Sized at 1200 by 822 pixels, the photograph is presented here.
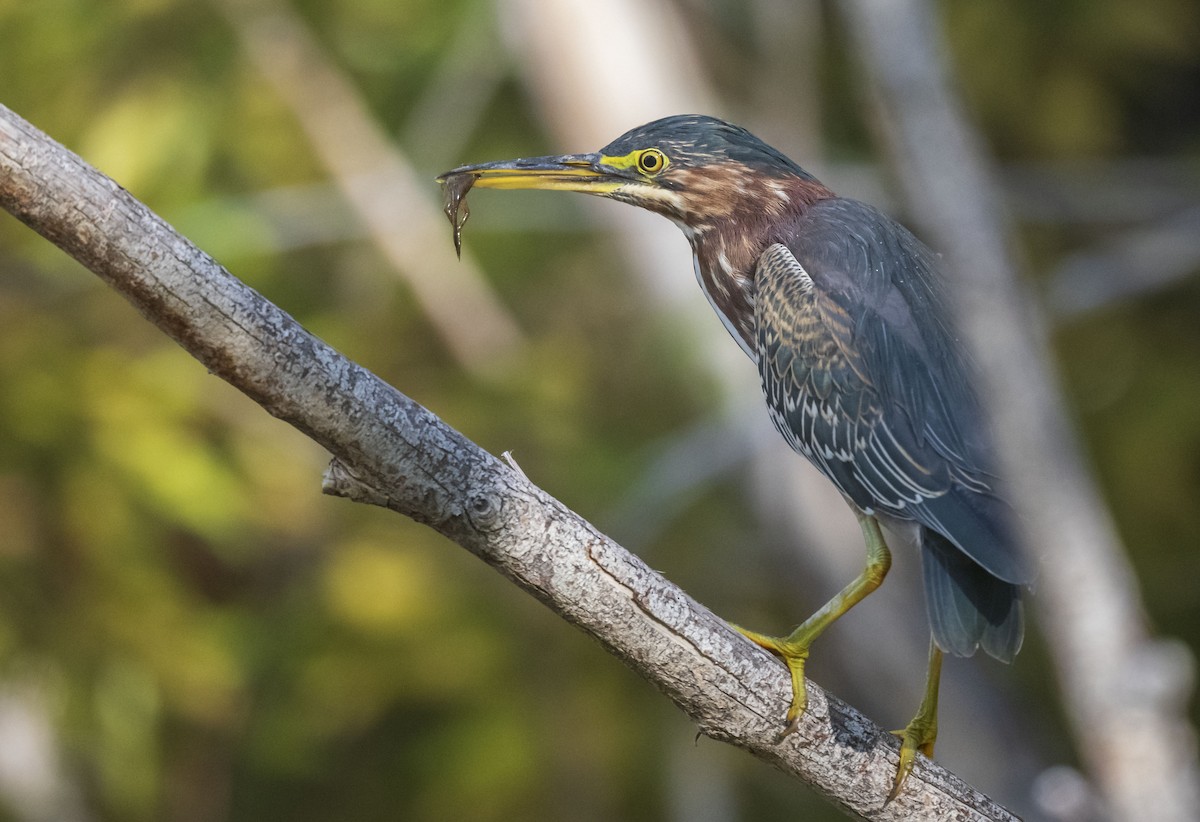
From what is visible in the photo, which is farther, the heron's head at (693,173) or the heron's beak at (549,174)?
the heron's head at (693,173)

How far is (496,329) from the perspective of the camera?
7621mm

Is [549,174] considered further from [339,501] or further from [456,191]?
[339,501]

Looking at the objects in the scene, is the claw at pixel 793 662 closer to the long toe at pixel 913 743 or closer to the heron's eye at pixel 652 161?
the long toe at pixel 913 743

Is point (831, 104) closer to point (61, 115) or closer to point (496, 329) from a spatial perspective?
point (496, 329)

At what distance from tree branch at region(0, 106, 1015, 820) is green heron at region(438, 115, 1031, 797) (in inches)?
3.2

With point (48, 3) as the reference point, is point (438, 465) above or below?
below

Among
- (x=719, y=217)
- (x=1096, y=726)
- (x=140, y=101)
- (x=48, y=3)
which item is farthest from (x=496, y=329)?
(x=1096, y=726)

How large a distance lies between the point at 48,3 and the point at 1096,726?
621 cm

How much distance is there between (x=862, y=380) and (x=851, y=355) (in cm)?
5

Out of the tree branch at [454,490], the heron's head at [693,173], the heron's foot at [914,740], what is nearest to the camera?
the tree branch at [454,490]

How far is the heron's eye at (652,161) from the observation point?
299 centimetres

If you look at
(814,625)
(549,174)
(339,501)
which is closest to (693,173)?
(549,174)

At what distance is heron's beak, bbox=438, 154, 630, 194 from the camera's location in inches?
109

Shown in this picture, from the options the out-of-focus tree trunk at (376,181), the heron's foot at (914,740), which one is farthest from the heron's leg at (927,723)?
the out-of-focus tree trunk at (376,181)
